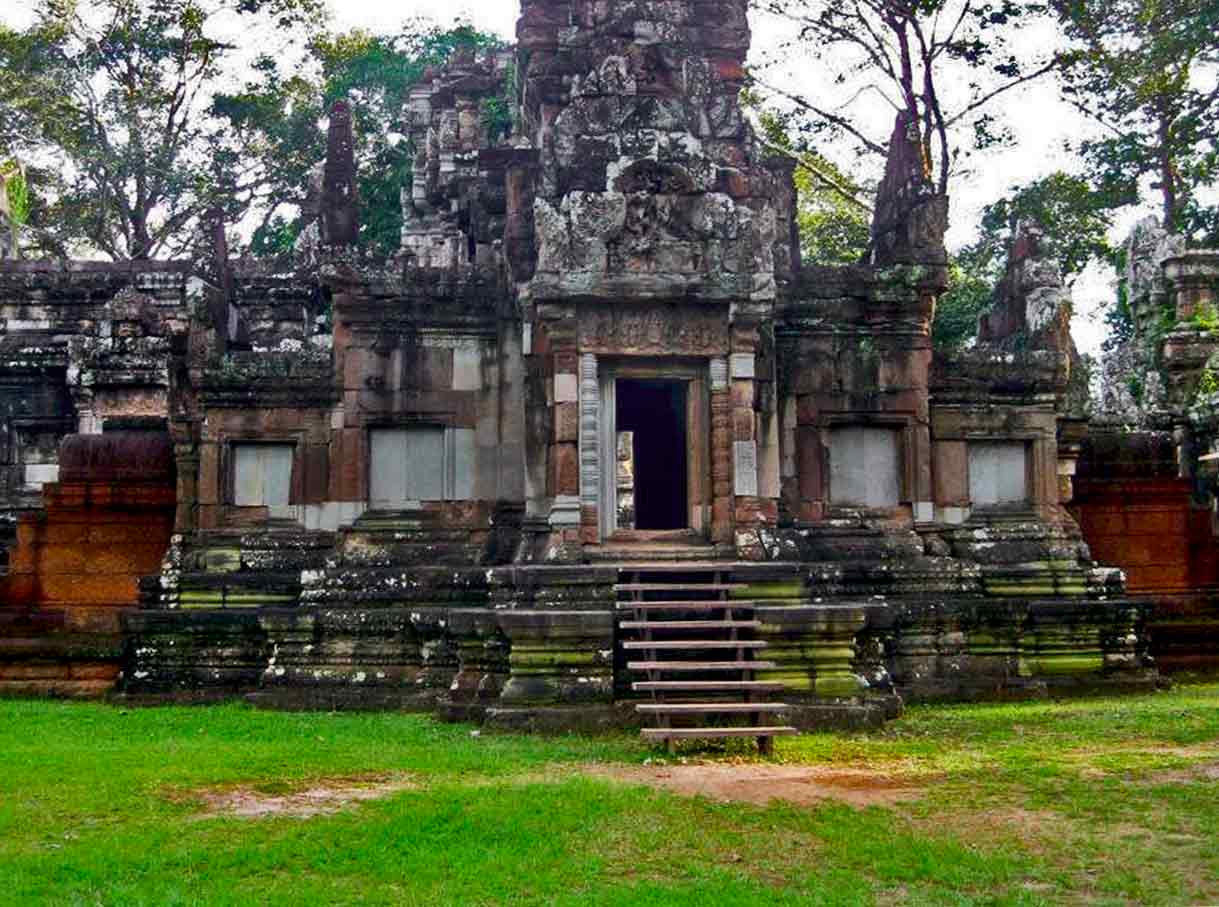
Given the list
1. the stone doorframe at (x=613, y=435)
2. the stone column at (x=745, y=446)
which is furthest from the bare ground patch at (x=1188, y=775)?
the stone doorframe at (x=613, y=435)

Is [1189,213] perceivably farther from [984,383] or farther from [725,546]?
[725,546]

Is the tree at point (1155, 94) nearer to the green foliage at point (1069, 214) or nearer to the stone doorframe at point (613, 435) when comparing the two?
the green foliage at point (1069, 214)

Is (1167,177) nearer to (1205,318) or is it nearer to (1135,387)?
(1135,387)

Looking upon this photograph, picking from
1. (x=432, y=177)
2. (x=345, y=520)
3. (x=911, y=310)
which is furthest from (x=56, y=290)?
(x=911, y=310)

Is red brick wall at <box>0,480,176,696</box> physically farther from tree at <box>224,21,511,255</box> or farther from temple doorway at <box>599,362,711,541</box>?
tree at <box>224,21,511,255</box>

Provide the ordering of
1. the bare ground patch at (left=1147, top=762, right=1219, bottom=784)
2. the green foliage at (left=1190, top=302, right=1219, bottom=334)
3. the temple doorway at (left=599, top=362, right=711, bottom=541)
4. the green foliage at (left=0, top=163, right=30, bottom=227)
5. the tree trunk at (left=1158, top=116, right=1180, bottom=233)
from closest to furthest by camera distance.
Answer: the bare ground patch at (left=1147, top=762, right=1219, bottom=784)
the temple doorway at (left=599, top=362, right=711, bottom=541)
the green foliage at (left=1190, top=302, right=1219, bottom=334)
the tree trunk at (left=1158, top=116, right=1180, bottom=233)
the green foliage at (left=0, top=163, right=30, bottom=227)

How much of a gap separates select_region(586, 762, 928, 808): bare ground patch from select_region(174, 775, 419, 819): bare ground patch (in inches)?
58.2

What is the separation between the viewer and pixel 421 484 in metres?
15.8

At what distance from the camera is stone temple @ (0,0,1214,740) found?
43.8ft

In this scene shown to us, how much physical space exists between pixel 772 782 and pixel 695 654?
3342mm

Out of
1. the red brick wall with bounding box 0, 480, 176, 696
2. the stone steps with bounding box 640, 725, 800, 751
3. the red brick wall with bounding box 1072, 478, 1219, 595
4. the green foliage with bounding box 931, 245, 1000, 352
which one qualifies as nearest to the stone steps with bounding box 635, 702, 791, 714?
the stone steps with bounding box 640, 725, 800, 751

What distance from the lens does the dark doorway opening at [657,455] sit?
58.6ft

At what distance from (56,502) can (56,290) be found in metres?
11.3

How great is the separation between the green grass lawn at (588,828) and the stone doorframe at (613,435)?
306 cm
